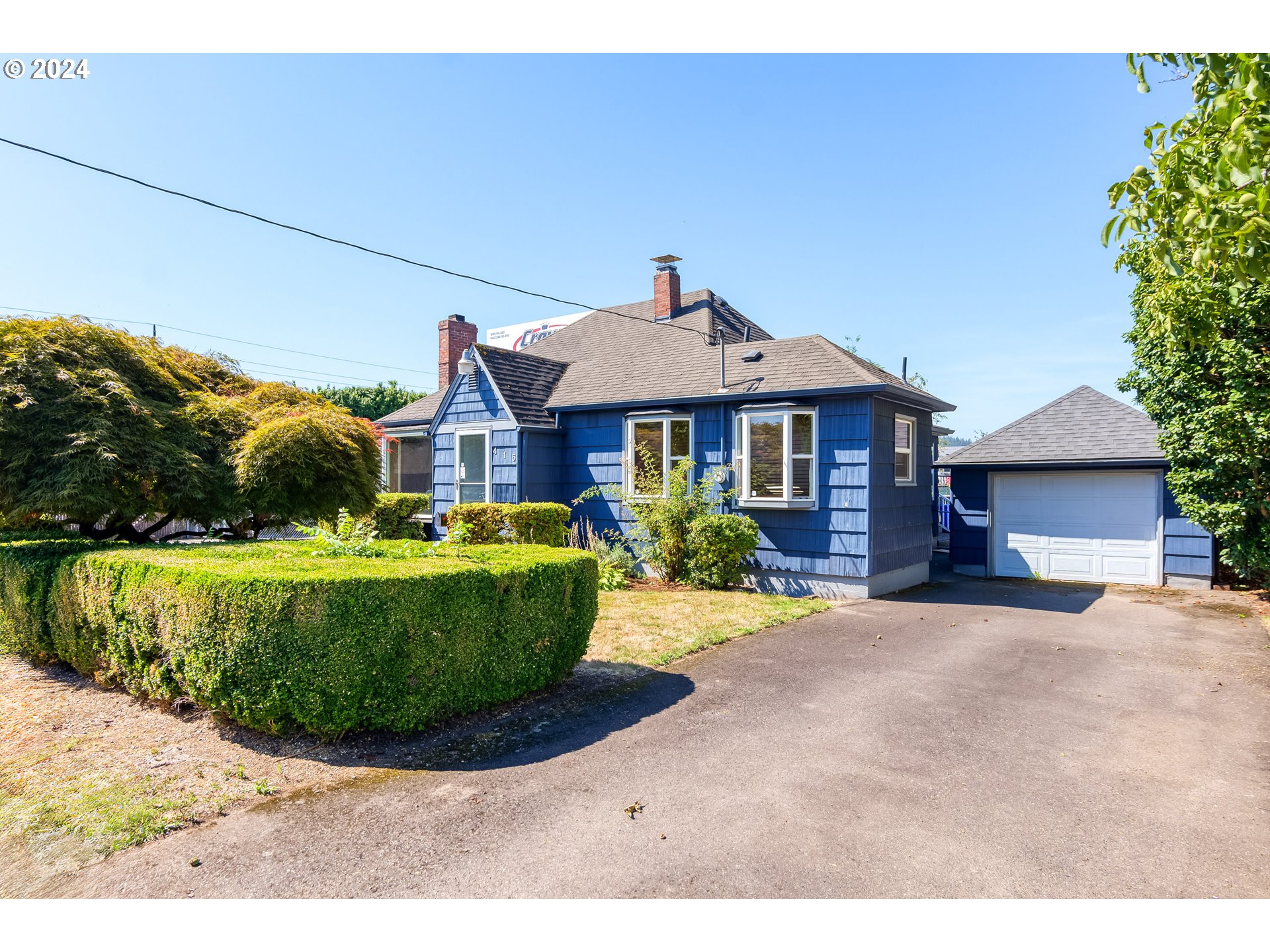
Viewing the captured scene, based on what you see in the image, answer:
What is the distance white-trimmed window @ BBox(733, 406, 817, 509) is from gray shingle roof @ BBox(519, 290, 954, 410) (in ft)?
1.58

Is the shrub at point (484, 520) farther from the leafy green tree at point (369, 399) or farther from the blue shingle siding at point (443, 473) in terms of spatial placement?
the leafy green tree at point (369, 399)

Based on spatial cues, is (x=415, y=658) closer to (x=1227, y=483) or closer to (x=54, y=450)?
(x=54, y=450)

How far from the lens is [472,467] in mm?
14695

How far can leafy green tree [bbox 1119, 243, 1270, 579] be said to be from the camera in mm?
8953

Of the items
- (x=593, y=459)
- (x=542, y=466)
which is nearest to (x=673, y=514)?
(x=593, y=459)

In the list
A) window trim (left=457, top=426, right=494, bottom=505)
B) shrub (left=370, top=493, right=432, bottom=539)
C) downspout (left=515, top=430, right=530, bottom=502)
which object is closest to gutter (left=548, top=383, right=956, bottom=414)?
downspout (left=515, top=430, right=530, bottom=502)

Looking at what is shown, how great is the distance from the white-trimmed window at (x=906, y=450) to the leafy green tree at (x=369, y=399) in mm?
27782

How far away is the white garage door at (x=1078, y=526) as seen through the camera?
12742 mm

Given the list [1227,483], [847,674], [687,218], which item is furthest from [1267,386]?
[687,218]

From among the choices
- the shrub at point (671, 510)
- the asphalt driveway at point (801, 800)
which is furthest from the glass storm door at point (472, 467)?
the asphalt driveway at point (801, 800)

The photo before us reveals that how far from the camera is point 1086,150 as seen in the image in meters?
7.88

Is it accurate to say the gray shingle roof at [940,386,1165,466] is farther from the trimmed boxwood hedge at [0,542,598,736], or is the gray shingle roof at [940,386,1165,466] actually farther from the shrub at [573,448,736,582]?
the trimmed boxwood hedge at [0,542,598,736]

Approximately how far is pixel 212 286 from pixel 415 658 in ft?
54.7

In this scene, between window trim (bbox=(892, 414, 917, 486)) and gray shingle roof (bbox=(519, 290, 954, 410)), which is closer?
gray shingle roof (bbox=(519, 290, 954, 410))
